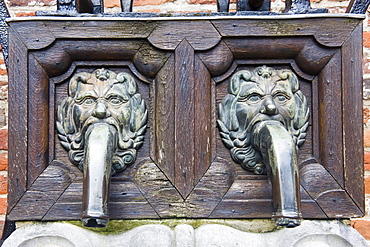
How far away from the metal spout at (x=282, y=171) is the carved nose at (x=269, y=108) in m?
0.03

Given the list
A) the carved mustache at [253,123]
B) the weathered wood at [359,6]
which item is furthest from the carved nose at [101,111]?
the weathered wood at [359,6]

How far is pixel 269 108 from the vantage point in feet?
3.14

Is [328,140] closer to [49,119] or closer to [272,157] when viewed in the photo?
[272,157]

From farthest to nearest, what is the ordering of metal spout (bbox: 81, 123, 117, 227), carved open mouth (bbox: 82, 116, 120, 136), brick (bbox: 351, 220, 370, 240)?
brick (bbox: 351, 220, 370, 240)
carved open mouth (bbox: 82, 116, 120, 136)
metal spout (bbox: 81, 123, 117, 227)

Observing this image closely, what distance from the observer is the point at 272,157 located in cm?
91

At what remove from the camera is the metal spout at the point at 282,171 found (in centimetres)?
87

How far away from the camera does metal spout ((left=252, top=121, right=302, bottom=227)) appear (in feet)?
2.85

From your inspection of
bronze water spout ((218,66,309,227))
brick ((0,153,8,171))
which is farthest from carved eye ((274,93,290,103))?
brick ((0,153,8,171))

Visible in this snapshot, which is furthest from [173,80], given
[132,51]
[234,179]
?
[234,179]

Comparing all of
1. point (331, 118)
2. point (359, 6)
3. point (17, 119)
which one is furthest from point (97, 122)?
point (359, 6)

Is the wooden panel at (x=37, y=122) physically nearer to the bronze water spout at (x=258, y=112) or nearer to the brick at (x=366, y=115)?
the bronze water spout at (x=258, y=112)

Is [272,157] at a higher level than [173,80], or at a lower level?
lower

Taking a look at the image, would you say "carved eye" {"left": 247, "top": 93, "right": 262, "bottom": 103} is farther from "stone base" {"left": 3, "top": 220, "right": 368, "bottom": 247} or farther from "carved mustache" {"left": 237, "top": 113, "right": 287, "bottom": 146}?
"stone base" {"left": 3, "top": 220, "right": 368, "bottom": 247}

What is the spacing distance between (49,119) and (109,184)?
7.0 inches
